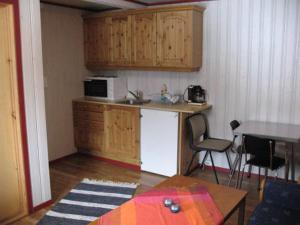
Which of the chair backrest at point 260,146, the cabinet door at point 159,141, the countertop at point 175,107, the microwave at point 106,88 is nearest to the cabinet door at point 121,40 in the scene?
the microwave at point 106,88

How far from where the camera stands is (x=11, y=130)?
2971 mm

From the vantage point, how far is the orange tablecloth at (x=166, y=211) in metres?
2.06

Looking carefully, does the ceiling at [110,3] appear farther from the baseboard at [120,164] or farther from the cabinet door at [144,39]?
the baseboard at [120,164]

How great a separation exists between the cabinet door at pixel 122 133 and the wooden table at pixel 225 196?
157 centimetres

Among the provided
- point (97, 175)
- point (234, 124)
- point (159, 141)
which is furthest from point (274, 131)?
point (97, 175)

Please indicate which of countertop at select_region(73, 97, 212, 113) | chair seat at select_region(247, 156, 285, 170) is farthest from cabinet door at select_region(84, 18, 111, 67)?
chair seat at select_region(247, 156, 285, 170)

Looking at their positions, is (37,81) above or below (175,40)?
below

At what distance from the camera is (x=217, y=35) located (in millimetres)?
4098

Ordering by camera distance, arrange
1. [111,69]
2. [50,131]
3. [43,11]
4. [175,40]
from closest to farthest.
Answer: [175,40]
[43,11]
[50,131]
[111,69]

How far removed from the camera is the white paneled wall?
3670 mm

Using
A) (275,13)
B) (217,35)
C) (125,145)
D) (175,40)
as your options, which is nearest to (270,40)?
(275,13)

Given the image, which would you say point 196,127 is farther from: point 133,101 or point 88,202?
point 88,202

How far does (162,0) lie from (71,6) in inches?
53.8

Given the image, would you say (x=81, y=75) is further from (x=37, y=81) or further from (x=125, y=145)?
(x=37, y=81)
